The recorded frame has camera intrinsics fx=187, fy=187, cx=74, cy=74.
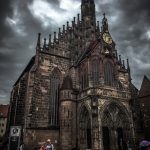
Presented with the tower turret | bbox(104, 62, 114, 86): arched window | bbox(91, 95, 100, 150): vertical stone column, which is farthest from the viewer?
the tower turret

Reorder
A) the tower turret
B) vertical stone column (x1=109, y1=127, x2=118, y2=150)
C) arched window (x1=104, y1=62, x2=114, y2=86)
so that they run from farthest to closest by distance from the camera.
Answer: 1. the tower turret
2. arched window (x1=104, y1=62, x2=114, y2=86)
3. vertical stone column (x1=109, y1=127, x2=118, y2=150)

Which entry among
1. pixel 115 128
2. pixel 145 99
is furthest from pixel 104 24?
pixel 145 99

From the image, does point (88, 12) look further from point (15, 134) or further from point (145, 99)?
point (15, 134)

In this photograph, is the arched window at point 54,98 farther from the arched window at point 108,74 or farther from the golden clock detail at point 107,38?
the golden clock detail at point 107,38

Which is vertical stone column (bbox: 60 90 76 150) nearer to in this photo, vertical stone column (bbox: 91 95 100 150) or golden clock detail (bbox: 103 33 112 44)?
vertical stone column (bbox: 91 95 100 150)

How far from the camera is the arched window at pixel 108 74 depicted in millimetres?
28828

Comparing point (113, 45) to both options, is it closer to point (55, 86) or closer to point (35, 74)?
point (55, 86)

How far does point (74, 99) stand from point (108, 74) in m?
6.70

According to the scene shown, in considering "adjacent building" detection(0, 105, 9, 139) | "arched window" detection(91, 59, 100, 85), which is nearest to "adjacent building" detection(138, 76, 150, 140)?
"arched window" detection(91, 59, 100, 85)

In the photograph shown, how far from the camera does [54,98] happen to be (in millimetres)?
29125

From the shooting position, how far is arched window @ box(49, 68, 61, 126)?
27781 mm

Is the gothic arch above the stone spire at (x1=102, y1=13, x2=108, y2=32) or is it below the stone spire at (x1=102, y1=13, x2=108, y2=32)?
below

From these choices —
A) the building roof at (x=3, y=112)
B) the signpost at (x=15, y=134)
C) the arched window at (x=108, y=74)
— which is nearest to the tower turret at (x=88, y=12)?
the arched window at (x=108, y=74)

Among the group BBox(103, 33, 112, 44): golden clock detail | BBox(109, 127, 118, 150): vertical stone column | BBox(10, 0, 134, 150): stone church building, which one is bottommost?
BBox(109, 127, 118, 150): vertical stone column
